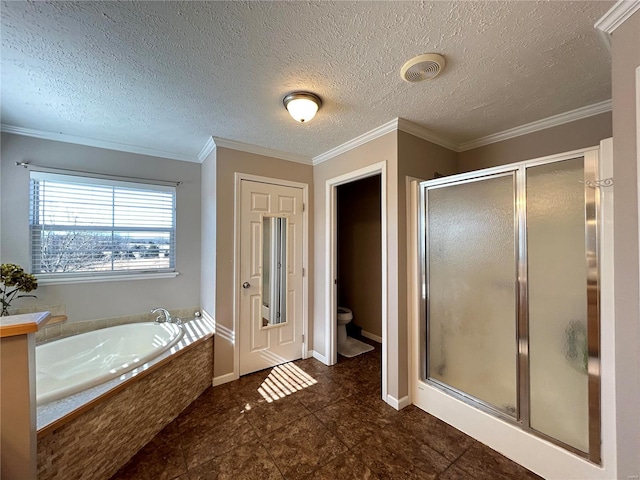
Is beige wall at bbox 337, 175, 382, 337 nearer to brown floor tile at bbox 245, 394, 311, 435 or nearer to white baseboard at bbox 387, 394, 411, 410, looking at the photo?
white baseboard at bbox 387, 394, 411, 410

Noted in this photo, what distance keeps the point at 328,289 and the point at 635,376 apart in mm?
2130

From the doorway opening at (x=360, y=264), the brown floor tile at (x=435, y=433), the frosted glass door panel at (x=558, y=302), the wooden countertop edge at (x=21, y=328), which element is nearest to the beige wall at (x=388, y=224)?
the brown floor tile at (x=435, y=433)

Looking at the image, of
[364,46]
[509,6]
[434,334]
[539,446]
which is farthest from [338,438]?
[509,6]

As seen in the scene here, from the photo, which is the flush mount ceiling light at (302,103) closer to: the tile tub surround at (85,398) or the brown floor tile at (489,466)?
the tile tub surround at (85,398)

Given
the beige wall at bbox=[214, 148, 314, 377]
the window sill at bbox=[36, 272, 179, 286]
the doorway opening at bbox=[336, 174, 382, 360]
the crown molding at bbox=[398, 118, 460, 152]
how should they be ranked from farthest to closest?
the doorway opening at bbox=[336, 174, 382, 360] → the beige wall at bbox=[214, 148, 314, 377] → the window sill at bbox=[36, 272, 179, 286] → the crown molding at bbox=[398, 118, 460, 152]

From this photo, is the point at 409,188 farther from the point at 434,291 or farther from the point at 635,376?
the point at 635,376

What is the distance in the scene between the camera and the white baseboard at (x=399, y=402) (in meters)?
2.08

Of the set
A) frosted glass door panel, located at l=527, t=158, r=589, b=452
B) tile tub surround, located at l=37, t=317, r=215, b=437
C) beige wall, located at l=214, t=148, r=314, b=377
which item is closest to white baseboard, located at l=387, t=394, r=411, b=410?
frosted glass door panel, located at l=527, t=158, r=589, b=452

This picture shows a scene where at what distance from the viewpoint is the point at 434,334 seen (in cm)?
209

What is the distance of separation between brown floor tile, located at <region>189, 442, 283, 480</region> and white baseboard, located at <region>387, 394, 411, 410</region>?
3.45 ft

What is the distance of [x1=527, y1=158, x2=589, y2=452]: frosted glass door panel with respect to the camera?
4.61 feet

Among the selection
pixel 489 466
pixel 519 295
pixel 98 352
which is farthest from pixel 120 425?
pixel 519 295

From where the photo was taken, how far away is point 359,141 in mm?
2428

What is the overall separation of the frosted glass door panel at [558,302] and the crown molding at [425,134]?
943mm
